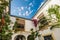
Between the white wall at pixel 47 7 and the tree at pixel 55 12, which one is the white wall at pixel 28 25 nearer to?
the white wall at pixel 47 7

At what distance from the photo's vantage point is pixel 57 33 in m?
2.14

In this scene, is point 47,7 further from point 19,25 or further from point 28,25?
point 19,25

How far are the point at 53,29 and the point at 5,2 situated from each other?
709 millimetres

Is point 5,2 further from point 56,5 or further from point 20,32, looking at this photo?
point 56,5

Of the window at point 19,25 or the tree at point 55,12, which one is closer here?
the window at point 19,25

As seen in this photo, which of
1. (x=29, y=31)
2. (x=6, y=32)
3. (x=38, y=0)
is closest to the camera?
(x=6, y=32)

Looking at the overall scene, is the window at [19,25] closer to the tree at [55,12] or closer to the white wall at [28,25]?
the white wall at [28,25]

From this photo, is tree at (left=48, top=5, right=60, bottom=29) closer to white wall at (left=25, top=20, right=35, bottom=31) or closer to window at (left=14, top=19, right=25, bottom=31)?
white wall at (left=25, top=20, right=35, bottom=31)

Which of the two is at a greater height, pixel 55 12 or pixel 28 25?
pixel 55 12

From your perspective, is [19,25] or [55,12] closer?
[19,25]

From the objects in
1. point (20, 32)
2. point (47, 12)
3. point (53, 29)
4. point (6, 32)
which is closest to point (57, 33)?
point (53, 29)

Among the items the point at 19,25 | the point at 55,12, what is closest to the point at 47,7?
the point at 55,12

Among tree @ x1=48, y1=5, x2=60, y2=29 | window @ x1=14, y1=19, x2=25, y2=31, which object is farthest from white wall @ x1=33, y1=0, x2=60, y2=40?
window @ x1=14, y1=19, x2=25, y2=31

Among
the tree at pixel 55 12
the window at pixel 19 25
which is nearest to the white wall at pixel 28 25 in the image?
the window at pixel 19 25
